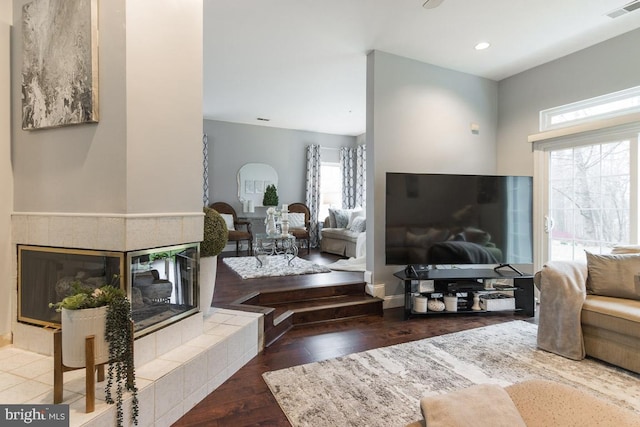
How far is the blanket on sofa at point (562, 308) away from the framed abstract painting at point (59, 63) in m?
3.33

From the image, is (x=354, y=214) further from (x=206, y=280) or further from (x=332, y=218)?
(x=206, y=280)

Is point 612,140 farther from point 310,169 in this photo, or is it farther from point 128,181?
point 310,169

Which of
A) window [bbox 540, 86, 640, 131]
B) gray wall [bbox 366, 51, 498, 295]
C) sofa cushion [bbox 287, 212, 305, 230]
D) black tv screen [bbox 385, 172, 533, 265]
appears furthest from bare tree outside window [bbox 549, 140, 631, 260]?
sofa cushion [bbox 287, 212, 305, 230]

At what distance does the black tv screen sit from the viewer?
10.6 feet

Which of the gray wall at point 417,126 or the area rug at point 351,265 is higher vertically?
the gray wall at point 417,126

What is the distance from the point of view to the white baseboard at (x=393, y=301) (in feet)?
11.4

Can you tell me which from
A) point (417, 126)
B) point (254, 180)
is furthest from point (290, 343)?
point (254, 180)

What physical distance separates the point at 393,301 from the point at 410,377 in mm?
1468

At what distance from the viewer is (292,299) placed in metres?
3.28

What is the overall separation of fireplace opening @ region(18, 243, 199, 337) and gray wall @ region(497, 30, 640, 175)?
157 inches

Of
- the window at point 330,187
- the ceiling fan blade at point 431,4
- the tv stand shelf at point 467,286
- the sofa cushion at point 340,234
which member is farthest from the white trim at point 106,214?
the window at point 330,187

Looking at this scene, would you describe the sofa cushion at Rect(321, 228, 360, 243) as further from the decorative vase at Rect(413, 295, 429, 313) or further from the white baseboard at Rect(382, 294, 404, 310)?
the decorative vase at Rect(413, 295, 429, 313)

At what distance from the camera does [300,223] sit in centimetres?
Result: 643

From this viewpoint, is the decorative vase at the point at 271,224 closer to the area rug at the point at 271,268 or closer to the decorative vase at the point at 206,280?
the area rug at the point at 271,268
